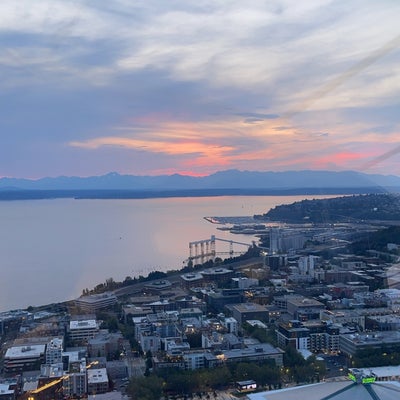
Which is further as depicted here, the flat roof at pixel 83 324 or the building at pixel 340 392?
the flat roof at pixel 83 324

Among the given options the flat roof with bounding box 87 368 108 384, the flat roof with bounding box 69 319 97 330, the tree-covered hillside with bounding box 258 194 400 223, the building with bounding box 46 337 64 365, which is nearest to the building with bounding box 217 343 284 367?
the flat roof with bounding box 87 368 108 384

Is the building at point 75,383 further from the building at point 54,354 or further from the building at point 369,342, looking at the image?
the building at point 369,342

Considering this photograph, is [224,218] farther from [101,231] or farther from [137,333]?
[137,333]

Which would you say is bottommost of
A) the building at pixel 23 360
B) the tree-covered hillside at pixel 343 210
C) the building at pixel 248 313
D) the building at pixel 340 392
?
the building at pixel 23 360

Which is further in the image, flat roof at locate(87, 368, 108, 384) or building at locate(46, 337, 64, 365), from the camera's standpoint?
building at locate(46, 337, 64, 365)

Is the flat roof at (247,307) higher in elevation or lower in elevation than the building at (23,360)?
higher

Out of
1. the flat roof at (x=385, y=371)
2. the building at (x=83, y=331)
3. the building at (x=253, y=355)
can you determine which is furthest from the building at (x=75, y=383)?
the flat roof at (x=385, y=371)

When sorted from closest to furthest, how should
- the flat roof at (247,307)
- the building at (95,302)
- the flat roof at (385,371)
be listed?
the flat roof at (385,371), the flat roof at (247,307), the building at (95,302)

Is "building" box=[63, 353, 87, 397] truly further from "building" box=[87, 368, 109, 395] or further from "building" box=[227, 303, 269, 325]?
"building" box=[227, 303, 269, 325]

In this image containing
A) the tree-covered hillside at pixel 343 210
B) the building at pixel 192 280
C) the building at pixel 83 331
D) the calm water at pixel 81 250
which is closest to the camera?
the building at pixel 83 331

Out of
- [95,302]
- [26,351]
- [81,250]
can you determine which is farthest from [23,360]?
[81,250]
